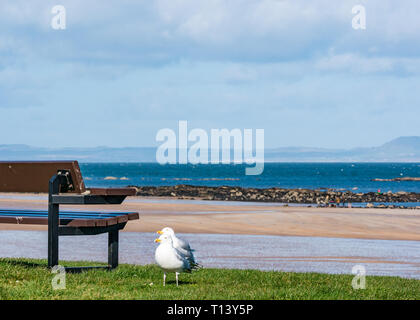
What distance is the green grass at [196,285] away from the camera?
26.7ft

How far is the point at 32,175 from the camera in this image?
9.66 m

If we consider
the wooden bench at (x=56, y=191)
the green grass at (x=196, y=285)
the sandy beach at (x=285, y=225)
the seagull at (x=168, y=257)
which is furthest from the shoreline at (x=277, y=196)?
the seagull at (x=168, y=257)

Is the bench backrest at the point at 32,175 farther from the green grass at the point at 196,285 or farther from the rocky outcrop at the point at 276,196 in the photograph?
the rocky outcrop at the point at 276,196

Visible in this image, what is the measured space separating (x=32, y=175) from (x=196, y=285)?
2722 millimetres

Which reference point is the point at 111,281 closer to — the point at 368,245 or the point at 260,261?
the point at 260,261

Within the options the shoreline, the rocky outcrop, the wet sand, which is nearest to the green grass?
the wet sand

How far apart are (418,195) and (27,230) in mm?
40759

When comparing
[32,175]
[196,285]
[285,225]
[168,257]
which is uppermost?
[32,175]

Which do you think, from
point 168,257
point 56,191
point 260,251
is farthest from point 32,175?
point 260,251

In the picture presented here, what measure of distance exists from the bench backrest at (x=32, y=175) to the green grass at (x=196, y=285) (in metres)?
1.17

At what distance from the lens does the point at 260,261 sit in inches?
523

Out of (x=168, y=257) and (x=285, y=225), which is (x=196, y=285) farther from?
(x=285, y=225)

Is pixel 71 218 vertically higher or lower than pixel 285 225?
higher

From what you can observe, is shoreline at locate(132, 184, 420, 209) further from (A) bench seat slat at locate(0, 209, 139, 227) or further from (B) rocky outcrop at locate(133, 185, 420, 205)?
(A) bench seat slat at locate(0, 209, 139, 227)
